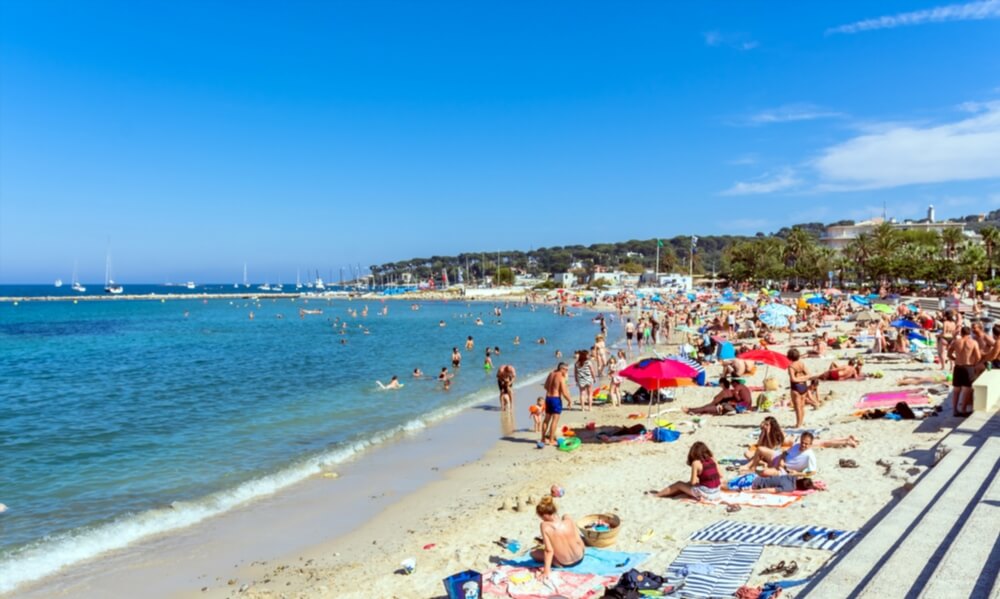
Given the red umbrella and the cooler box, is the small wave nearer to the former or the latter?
the cooler box

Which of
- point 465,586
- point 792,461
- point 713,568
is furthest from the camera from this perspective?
point 792,461

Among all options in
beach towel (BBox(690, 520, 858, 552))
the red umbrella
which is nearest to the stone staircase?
beach towel (BBox(690, 520, 858, 552))

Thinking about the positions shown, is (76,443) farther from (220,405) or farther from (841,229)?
(841,229)

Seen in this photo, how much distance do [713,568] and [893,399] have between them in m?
9.68

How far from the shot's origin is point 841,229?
95.8 metres

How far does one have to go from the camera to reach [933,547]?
5.66 meters

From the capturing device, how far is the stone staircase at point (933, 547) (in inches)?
191

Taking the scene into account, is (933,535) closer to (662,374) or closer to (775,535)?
(775,535)

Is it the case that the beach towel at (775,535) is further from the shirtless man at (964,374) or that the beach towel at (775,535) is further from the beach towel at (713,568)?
the shirtless man at (964,374)

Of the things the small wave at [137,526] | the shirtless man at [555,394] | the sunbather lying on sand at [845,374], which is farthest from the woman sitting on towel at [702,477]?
the sunbather lying on sand at [845,374]

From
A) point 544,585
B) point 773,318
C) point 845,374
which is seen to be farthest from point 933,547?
point 773,318

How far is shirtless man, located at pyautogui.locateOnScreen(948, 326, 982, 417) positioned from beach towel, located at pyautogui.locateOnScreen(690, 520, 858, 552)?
6032mm

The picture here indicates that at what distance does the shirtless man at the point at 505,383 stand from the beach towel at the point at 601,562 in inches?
361

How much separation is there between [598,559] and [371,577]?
262cm
